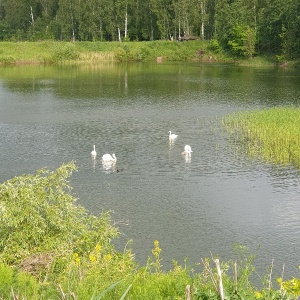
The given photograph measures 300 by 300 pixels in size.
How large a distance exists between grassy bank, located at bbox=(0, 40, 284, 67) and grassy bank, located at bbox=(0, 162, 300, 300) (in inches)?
2431

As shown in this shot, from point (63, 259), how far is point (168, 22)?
250ft

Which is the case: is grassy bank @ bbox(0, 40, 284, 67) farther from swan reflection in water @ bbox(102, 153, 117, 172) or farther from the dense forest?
swan reflection in water @ bbox(102, 153, 117, 172)

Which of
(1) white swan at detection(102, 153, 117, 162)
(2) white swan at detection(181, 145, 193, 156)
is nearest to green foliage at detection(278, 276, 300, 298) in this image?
(1) white swan at detection(102, 153, 117, 162)

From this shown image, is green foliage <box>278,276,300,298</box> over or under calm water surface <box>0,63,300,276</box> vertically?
over

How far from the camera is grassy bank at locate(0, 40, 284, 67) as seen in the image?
7485 cm

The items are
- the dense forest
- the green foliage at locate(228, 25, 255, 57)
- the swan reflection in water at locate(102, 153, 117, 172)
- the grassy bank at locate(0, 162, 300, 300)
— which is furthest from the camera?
the green foliage at locate(228, 25, 255, 57)

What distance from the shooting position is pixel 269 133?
2781 cm

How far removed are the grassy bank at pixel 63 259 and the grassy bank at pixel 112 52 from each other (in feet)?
203

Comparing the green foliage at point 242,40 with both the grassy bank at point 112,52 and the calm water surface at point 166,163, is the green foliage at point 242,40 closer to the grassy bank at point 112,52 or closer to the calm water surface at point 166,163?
the grassy bank at point 112,52

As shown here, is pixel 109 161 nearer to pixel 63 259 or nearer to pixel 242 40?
pixel 63 259

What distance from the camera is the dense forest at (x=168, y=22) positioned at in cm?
7188

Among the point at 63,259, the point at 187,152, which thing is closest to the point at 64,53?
the point at 187,152

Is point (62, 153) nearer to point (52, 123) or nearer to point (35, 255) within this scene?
point (52, 123)

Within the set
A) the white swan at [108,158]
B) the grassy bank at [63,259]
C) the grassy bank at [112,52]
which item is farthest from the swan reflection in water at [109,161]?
the grassy bank at [112,52]
